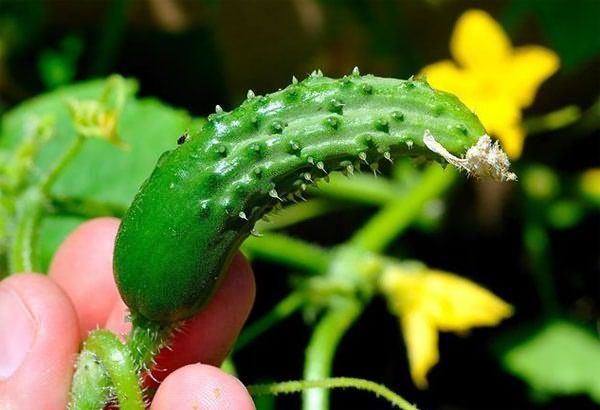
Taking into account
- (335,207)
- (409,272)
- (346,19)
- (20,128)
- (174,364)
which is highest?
(346,19)

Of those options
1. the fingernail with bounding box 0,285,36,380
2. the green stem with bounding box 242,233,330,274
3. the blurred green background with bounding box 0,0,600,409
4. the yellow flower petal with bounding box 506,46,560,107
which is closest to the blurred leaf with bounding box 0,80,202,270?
the green stem with bounding box 242,233,330,274

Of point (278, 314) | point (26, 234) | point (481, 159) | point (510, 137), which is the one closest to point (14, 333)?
point (26, 234)

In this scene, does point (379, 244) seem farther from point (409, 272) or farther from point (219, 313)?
point (219, 313)

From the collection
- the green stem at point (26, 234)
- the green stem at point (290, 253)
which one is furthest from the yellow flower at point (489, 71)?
the green stem at point (26, 234)

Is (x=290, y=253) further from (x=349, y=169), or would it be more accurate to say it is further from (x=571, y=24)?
(x=349, y=169)

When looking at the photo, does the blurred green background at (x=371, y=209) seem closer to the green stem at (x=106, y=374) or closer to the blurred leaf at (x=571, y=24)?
the blurred leaf at (x=571, y=24)

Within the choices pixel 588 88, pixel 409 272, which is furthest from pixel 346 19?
pixel 409 272

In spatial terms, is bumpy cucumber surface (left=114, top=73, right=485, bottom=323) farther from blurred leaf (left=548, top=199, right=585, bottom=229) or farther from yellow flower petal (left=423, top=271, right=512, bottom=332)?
blurred leaf (left=548, top=199, right=585, bottom=229)
